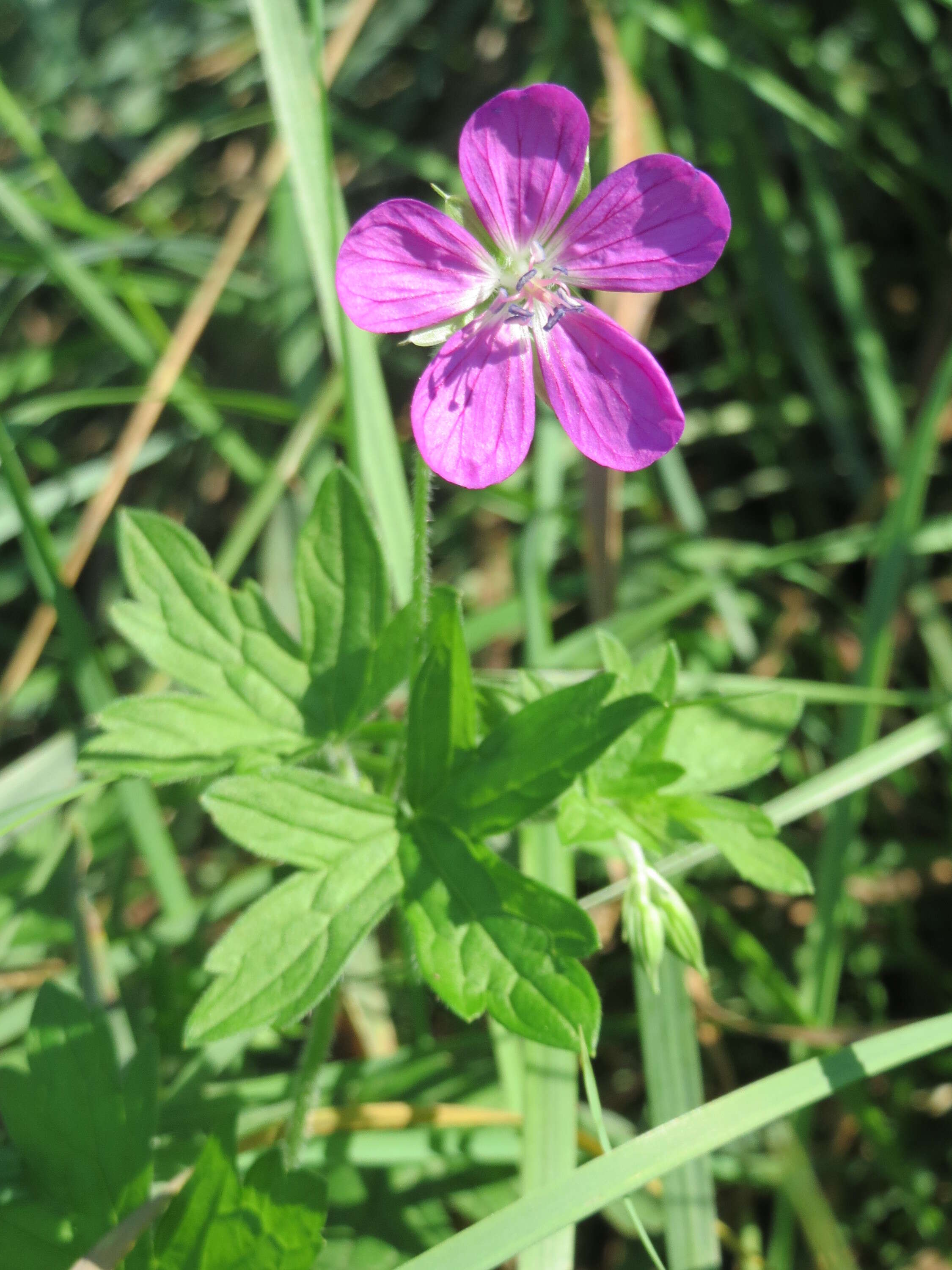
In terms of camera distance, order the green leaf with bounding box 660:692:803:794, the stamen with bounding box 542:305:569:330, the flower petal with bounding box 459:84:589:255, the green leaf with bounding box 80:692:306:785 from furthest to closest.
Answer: the green leaf with bounding box 660:692:803:794
the green leaf with bounding box 80:692:306:785
the stamen with bounding box 542:305:569:330
the flower petal with bounding box 459:84:589:255

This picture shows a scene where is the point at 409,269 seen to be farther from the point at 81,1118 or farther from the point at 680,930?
the point at 81,1118

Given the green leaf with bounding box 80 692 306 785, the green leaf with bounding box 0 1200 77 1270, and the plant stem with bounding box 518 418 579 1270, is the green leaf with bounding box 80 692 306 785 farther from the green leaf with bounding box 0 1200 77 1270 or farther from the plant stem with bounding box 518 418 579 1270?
the green leaf with bounding box 0 1200 77 1270

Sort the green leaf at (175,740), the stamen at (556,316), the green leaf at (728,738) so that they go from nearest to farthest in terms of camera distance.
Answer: the stamen at (556,316) < the green leaf at (175,740) < the green leaf at (728,738)

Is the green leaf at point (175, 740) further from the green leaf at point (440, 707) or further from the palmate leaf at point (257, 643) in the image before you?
the green leaf at point (440, 707)

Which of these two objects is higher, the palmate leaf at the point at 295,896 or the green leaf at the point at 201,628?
the green leaf at the point at 201,628

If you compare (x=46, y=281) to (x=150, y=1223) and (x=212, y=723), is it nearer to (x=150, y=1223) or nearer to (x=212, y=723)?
(x=212, y=723)

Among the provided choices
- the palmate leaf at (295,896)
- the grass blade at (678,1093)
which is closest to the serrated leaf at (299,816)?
the palmate leaf at (295,896)

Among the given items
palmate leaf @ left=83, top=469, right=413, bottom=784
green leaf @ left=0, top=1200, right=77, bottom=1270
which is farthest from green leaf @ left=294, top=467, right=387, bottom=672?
green leaf @ left=0, top=1200, right=77, bottom=1270
